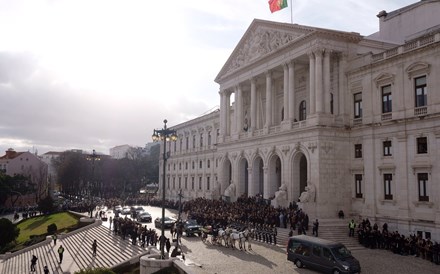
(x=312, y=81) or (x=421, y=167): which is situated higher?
(x=312, y=81)

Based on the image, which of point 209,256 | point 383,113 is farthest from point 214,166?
point 209,256

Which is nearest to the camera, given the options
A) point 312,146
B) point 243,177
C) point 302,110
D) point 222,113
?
point 312,146

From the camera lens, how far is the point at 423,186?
29016 millimetres

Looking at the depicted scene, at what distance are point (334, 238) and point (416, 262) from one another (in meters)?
6.49

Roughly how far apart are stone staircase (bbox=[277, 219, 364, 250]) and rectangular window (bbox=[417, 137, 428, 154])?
306 inches

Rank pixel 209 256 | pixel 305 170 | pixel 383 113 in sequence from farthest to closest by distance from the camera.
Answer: pixel 305 170, pixel 383 113, pixel 209 256

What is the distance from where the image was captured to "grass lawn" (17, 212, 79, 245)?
50397 millimetres

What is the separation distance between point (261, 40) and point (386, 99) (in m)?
15.9

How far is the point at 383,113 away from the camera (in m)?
32.9

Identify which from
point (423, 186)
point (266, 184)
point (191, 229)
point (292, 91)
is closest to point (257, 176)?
point (266, 184)

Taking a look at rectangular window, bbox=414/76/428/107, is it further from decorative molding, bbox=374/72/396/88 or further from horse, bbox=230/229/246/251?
horse, bbox=230/229/246/251

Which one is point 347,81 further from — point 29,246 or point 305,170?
point 29,246

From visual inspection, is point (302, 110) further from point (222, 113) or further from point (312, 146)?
point (222, 113)

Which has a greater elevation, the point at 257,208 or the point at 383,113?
the point at 383,113
